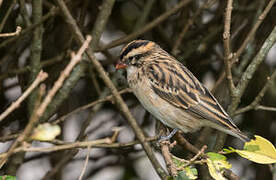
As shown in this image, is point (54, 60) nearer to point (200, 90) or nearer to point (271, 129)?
point (200, 90)

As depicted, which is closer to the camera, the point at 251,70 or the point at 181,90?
the point at 251,70

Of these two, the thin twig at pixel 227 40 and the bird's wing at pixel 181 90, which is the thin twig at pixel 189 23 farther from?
the thin twig at pixel 227 40

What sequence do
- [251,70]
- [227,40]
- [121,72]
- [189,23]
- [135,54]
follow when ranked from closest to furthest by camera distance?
[227,40], [251,70], [135,54], [189,23], [121,72]

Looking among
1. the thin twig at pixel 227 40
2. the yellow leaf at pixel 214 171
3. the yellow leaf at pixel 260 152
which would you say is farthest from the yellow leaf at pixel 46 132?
the thin twig at pixel 227 40

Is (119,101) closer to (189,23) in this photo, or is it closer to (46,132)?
(46,132)

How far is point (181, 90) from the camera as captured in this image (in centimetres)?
422

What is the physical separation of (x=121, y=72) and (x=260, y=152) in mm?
2589

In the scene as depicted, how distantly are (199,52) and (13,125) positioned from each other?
2.22m

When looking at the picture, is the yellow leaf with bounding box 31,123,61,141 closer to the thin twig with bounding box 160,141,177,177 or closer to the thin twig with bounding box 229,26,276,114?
the thin twig with bounding box 160,141,177,177

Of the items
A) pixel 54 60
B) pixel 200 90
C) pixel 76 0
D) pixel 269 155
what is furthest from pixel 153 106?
pixel 269 155

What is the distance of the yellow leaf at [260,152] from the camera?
2.45 meters

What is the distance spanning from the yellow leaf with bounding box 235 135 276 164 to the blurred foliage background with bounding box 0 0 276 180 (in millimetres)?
1857

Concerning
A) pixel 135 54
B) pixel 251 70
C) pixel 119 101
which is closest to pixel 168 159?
pixel 119 101

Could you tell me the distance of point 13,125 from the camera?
15.8ft
